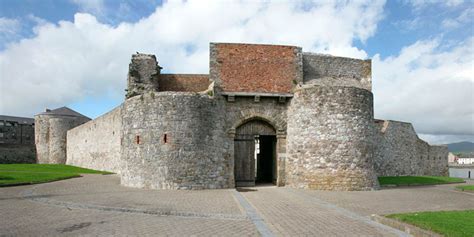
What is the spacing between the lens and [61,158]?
49469 millimetres

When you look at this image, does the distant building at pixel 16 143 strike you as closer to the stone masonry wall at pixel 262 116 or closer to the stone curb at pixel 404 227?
the stone masonry wall at pixel 262 116

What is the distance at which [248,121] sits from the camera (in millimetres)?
19516

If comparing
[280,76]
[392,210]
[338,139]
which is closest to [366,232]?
[392,210]

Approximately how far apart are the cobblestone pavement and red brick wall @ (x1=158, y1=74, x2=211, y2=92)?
24.0 feet

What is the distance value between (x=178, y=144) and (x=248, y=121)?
13.1 feet

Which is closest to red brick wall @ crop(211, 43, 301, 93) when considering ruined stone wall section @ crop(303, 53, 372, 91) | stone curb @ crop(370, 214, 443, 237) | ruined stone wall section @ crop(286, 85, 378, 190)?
ruined stone wall section @ crop(303, 53, 372, 91)

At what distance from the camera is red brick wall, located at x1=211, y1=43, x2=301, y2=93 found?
19.4 meters

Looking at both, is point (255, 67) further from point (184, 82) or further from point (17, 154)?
point (17, 154)

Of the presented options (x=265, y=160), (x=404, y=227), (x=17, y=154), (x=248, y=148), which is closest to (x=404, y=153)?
(x=265, y=160)

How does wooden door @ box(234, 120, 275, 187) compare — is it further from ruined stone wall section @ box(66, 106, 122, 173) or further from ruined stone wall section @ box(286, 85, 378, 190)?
ruined stone wall section @ box(66, 106, 122, 173)

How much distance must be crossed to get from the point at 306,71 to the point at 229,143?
6.14 metres

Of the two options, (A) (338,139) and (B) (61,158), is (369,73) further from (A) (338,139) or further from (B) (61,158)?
(B) (61,158)

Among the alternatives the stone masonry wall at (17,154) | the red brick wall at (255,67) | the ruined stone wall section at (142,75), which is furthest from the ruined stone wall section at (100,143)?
the stone masonry wall at (17,154)

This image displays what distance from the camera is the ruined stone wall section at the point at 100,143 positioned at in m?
29.9
